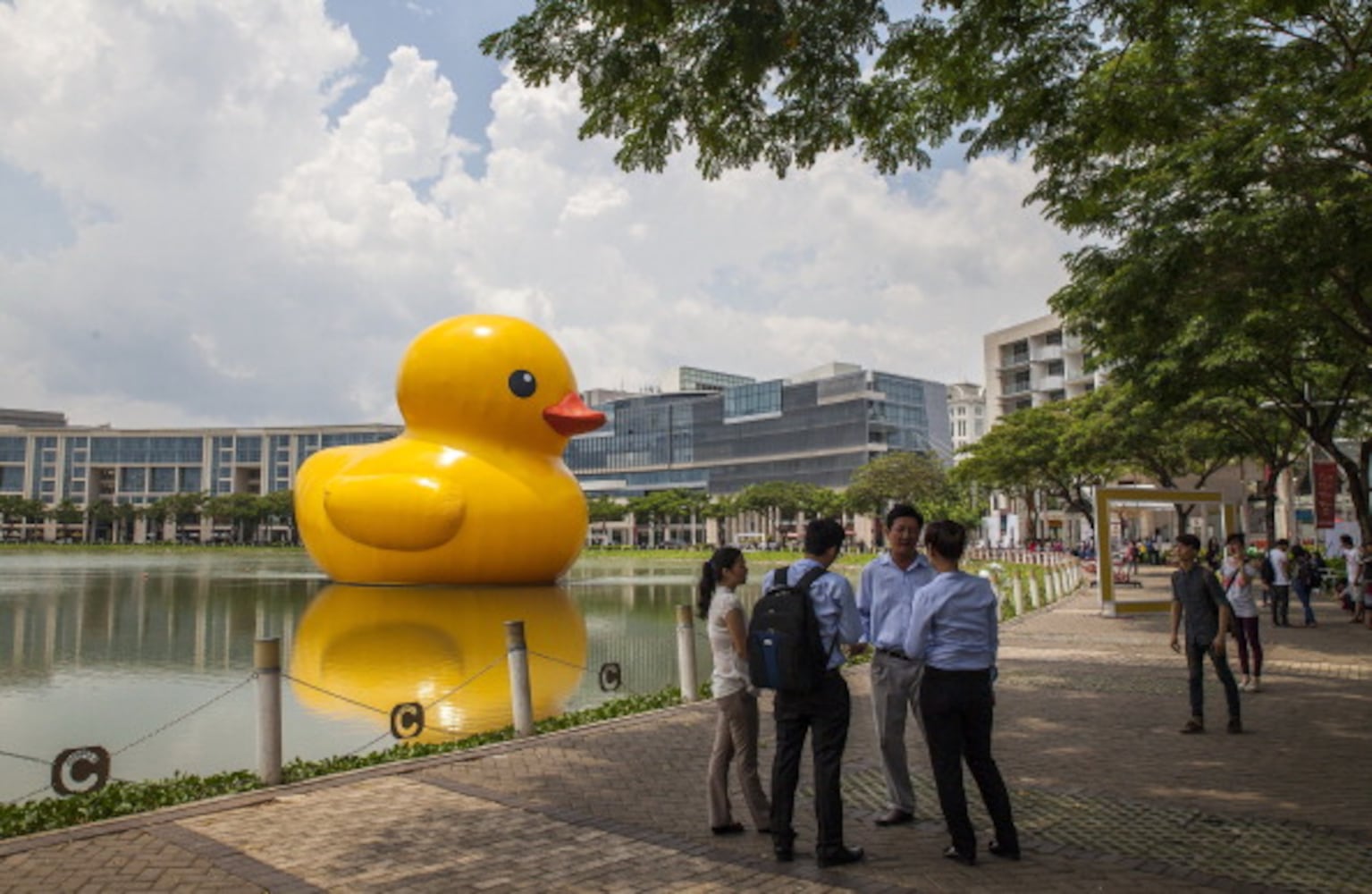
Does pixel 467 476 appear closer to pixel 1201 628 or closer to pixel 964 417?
pixel 1201 628

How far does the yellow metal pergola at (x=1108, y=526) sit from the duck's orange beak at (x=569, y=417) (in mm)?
10763

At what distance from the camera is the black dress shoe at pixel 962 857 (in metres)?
4.93

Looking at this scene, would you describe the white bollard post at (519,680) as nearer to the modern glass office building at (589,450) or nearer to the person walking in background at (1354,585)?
the person walking in background at (1354,585)

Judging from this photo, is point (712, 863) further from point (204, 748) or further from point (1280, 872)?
point (204, 748)

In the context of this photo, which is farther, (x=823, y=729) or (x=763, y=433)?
(x=763, y=433)

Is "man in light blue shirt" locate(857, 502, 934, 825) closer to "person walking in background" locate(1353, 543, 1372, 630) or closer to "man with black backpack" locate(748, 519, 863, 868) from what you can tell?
"man with black backpack" locate(748, 519, 863, 868)

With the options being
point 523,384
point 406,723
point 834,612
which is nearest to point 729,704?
point 834,612

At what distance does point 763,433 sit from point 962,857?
105008mm

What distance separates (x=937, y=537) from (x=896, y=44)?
4.24 m

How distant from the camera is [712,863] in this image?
4.96 meters

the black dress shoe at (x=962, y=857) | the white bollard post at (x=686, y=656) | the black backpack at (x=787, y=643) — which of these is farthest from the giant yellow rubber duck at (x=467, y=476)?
the black dress shoe at (x=962, y=857)

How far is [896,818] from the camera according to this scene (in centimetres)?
568

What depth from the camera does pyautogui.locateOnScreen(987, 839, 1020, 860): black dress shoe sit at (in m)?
5.03

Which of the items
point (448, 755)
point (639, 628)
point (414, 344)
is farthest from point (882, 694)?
point (414, 344)
